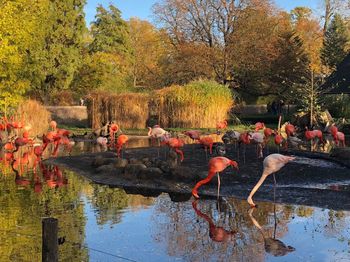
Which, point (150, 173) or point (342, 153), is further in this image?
point (342, 153)

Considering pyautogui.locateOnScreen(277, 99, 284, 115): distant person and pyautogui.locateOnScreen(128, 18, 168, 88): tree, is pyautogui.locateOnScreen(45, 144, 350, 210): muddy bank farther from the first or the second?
pyautogui.locateOnScreen(128, 18, 168, 88): tree

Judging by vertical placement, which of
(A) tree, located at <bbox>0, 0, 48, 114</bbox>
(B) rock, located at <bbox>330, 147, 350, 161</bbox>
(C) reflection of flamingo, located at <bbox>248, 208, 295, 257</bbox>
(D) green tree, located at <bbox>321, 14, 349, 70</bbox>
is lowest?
(C) reflection of flamingo, located at <bbox>248, 208, 295, 257</bbox>

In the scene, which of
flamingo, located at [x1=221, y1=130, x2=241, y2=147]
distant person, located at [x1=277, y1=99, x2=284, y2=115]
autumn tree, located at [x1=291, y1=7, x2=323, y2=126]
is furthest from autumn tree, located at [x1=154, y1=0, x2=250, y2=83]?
flamingo, located at [x1=221, y1=130, x2=241, y2=147]

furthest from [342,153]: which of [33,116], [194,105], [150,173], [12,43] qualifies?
[12,43]

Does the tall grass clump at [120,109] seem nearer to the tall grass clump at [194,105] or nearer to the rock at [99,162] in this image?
the tall grass clump at [194,105]

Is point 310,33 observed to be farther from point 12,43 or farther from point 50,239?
point 50,239

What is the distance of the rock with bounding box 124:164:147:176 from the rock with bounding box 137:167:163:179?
4.0 inches

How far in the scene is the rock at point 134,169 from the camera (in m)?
12.0

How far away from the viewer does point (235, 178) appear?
11.9m

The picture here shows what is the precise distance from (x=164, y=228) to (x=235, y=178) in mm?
4026

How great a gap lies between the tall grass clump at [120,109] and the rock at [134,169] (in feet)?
60.7

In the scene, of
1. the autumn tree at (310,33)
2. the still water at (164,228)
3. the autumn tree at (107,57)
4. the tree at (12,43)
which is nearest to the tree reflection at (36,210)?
the still water at (164,228)

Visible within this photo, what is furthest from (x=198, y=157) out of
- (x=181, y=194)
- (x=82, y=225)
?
(x=82, y=225)

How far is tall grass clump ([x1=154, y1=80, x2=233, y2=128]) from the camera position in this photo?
2978 centimetres
